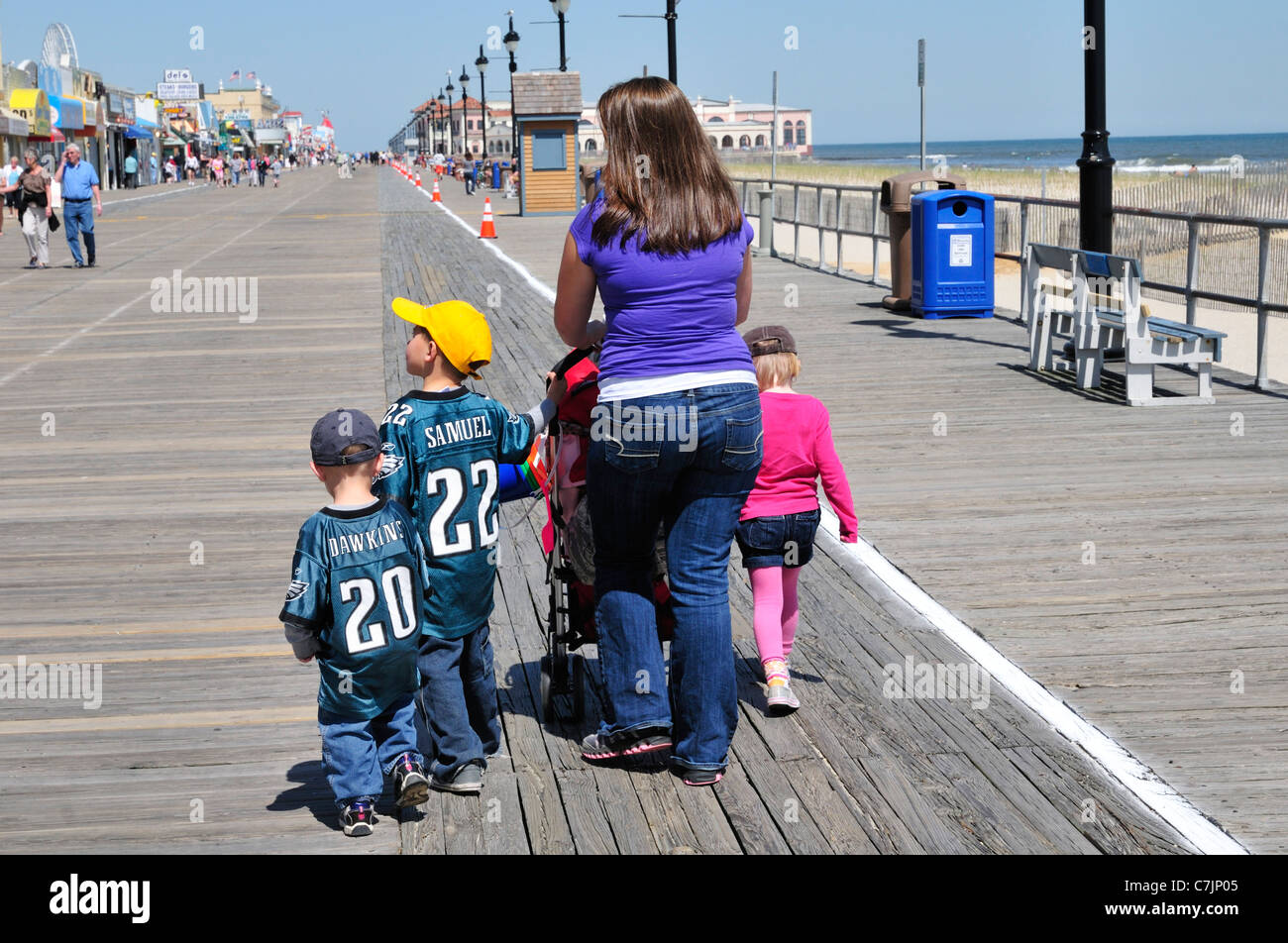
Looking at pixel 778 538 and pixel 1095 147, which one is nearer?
pixel 778 538

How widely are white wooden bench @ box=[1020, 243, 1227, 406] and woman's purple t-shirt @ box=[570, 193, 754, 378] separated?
6550 mm

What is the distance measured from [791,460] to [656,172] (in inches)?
47.6

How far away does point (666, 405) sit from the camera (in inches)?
152

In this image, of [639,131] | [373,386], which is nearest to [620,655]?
[639,131]

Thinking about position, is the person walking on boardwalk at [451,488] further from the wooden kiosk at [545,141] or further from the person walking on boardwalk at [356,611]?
the wooden kiosk at [545,141]

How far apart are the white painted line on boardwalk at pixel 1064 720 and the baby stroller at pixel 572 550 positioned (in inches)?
49.4

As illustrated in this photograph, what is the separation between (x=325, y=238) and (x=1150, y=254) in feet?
62.7

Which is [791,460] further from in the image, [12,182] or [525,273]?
[12,182]

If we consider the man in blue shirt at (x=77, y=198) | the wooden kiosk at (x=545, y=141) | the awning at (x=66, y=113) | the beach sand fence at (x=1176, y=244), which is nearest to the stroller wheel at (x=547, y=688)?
the beach sand fence at (x=1176, y=244)

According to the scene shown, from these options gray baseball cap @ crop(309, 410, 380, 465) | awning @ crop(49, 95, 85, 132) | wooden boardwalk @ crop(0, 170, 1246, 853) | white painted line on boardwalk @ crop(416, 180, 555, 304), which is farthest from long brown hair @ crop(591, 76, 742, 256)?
awning @ crop(49, 95, 85, 132)

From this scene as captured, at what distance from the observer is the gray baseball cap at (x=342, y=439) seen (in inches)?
145

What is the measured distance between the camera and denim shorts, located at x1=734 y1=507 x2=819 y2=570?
469 cm

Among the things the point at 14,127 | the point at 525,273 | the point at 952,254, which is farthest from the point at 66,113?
the point at 952,254
